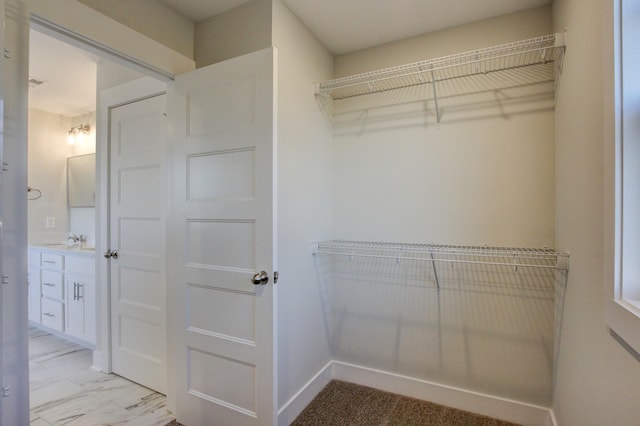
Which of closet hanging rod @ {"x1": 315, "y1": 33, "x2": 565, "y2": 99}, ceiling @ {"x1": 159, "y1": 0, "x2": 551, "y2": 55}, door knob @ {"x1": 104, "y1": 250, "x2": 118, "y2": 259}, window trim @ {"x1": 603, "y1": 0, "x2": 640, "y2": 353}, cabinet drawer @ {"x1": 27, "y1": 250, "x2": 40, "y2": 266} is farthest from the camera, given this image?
cabinet drawer @ {"x1": 27, "y1": 250, "x2": 40, "y2": 266}

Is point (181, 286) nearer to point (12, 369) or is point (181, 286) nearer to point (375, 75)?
point (12, 369)

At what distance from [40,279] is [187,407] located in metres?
2.61

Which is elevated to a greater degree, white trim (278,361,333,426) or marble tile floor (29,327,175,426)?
white trim (278,361,333,426)

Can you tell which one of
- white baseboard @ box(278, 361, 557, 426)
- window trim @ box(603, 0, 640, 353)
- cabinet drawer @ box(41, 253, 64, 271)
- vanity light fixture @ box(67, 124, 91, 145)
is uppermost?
vanity light fixture @ box(67, 124, 91, 145)

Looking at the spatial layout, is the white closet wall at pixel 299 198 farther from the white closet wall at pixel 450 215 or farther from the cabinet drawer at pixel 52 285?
the cabinet drawer at pixel 52 285

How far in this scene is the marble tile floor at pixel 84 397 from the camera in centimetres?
188

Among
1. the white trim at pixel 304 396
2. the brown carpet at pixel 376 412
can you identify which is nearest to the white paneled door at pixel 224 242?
the white trim at pixel 304 396

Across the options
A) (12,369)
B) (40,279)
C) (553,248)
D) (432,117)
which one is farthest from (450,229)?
(40,279)

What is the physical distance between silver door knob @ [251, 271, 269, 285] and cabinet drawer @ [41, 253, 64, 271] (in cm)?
256

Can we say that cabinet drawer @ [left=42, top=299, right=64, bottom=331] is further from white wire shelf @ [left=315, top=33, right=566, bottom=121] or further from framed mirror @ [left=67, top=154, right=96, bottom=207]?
white wire shelf @ [left=315, top=33, right=566, bottom=121]

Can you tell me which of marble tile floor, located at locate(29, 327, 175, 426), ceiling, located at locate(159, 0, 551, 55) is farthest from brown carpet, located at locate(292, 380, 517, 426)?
ceiling, located at locate(159, 0, 551, 55)

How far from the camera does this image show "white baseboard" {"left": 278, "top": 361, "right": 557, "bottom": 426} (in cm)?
179

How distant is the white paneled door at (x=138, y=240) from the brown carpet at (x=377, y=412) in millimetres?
608

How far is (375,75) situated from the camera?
208 centimetres
